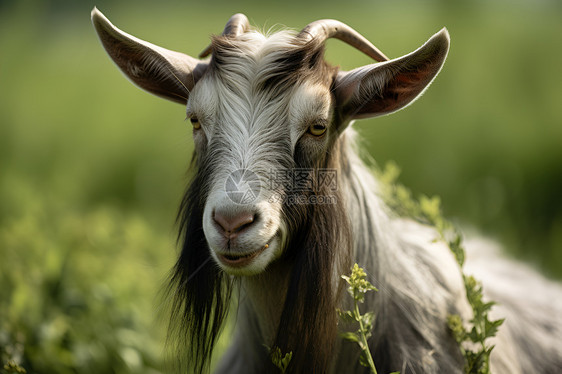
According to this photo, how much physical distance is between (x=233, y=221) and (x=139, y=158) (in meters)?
7.49

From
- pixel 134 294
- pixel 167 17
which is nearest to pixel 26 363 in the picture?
pixel 134 294

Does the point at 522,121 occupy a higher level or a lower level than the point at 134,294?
higher

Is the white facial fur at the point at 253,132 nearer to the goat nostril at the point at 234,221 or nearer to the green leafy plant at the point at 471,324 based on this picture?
the goat nostril at the point at 234,221

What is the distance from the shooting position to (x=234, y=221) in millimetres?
2545

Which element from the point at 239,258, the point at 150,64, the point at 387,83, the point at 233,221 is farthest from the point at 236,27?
the point at 239,258

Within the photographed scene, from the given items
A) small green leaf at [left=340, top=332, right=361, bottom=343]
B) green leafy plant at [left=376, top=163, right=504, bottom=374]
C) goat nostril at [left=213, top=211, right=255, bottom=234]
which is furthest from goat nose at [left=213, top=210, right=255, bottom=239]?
green leafy plant at [left=376, top=163, right=504, bottom=374]

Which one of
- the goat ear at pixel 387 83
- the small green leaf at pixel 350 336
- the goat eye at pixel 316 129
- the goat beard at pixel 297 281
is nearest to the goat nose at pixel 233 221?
the goat beard at pixel 297 281

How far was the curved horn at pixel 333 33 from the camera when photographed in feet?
9.80

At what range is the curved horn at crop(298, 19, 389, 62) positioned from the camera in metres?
2.99

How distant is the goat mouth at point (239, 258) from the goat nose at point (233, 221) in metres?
0.11

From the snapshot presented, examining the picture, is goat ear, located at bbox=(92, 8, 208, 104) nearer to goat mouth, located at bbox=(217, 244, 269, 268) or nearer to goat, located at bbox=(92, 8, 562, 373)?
goat, located at bbox=(92, 8, 562, 373)

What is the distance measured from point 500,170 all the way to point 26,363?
6562 mm

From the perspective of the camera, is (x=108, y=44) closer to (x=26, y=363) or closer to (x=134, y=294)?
(x=26, y=363)

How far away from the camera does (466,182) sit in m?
8.09
